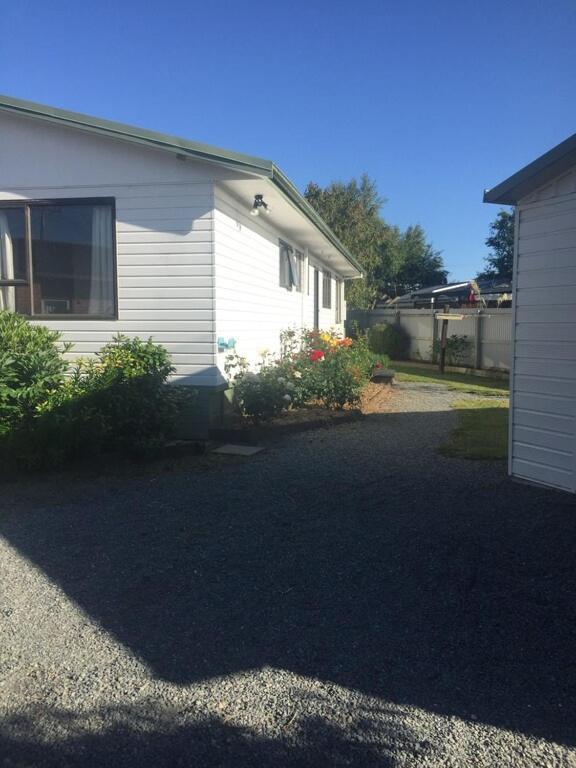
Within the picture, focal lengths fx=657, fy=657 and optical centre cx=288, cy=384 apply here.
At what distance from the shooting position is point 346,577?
4.29 meters

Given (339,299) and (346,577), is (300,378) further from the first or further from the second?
(339,299)

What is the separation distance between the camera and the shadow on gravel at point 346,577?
320cm

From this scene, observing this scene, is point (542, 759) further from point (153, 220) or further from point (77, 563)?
point (153, 220)

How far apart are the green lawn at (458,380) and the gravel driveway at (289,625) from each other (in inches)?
329

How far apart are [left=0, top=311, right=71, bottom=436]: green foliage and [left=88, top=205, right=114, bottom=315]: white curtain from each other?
1.11m

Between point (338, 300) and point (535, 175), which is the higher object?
point (535, 175)

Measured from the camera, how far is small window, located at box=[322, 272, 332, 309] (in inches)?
715

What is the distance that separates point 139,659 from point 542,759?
6.26ft

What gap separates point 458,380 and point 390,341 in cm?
594

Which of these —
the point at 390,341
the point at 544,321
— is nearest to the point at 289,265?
the point at 544,321

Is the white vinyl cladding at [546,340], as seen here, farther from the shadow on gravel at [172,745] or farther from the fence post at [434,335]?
the fence post at [434,335]

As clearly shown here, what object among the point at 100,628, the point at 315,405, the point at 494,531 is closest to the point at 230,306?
the point at 315,405

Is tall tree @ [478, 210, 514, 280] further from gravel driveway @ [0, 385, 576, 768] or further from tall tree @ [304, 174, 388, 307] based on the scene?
gravel driveway @ [0, 385, 576, 768]

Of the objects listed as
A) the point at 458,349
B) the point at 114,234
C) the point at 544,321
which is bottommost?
the point at 458,349
